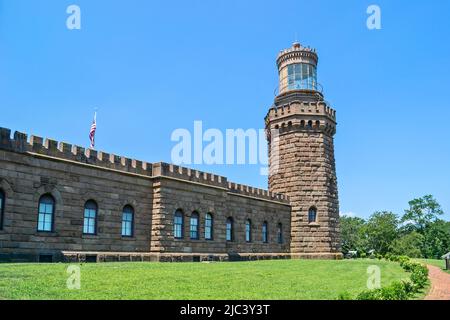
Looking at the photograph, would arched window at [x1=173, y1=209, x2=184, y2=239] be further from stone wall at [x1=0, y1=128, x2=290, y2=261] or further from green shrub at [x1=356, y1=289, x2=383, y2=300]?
green shrub at [x1=356, y1=289, x2=383, y2=300]

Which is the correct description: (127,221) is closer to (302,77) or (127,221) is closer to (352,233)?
(302,77)

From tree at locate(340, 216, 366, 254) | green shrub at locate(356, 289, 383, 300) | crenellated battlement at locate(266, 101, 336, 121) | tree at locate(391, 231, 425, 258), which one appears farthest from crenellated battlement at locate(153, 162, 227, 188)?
tree at locate(340, 216, 366, 254)

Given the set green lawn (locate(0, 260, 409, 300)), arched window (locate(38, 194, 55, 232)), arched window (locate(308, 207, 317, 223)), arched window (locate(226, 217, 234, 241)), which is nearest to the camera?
green lawn (locate(0, 260, 409, 300))

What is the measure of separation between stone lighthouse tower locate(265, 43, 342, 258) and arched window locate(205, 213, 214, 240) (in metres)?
9.28

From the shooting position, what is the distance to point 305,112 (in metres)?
33.8

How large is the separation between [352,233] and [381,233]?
19668 millimetres

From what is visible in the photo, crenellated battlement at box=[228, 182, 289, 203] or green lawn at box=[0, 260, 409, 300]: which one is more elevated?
crenellated battlement at box=[228, 182, 289, 203]

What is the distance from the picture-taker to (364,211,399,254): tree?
57.9 meters

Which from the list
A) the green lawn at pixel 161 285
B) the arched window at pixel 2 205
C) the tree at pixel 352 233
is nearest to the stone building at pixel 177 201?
the arched window at pixel 2 205

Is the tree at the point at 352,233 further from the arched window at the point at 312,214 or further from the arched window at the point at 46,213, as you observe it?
the arched window at the point at 46,213

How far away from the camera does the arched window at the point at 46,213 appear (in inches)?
730

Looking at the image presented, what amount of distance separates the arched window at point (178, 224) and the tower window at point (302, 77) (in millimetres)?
16511
